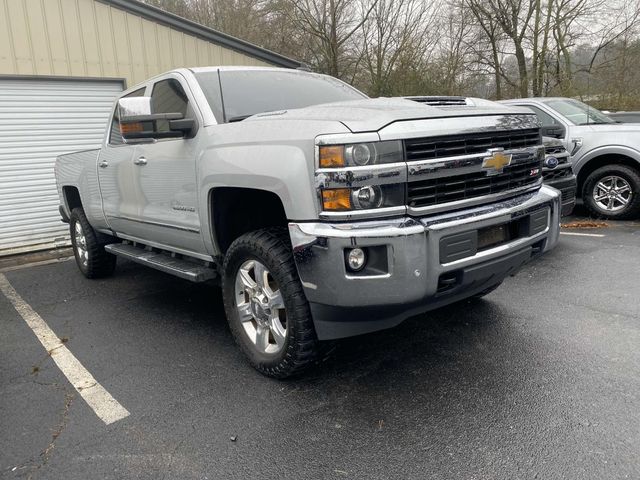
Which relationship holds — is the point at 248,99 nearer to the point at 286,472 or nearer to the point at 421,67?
the point at 286,472

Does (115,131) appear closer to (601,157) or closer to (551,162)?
(551,162)

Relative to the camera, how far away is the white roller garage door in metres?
7.96

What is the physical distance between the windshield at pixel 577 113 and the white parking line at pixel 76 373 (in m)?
7.38

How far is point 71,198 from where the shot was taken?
250 inches

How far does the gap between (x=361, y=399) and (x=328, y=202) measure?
116cm

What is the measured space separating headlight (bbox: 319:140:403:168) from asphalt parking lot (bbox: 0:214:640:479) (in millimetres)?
1329

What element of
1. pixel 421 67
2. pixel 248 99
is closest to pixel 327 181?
pixel 248 99

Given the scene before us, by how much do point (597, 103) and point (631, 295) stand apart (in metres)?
13.1

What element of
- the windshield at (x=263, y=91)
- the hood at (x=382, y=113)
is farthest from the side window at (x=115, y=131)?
the hood at (x=382, y=113)

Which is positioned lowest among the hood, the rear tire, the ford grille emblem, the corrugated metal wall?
the rear tire

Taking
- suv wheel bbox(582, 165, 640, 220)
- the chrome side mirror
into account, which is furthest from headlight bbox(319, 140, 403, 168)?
suv wheel bbox(582, 165, 640, 220)

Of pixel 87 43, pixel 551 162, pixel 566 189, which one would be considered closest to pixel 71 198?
pixel 87 43

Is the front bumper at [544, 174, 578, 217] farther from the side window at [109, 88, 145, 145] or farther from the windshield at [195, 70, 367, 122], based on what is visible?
the side window at [109, 88, 145, 145]

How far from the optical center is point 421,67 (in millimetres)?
16375
